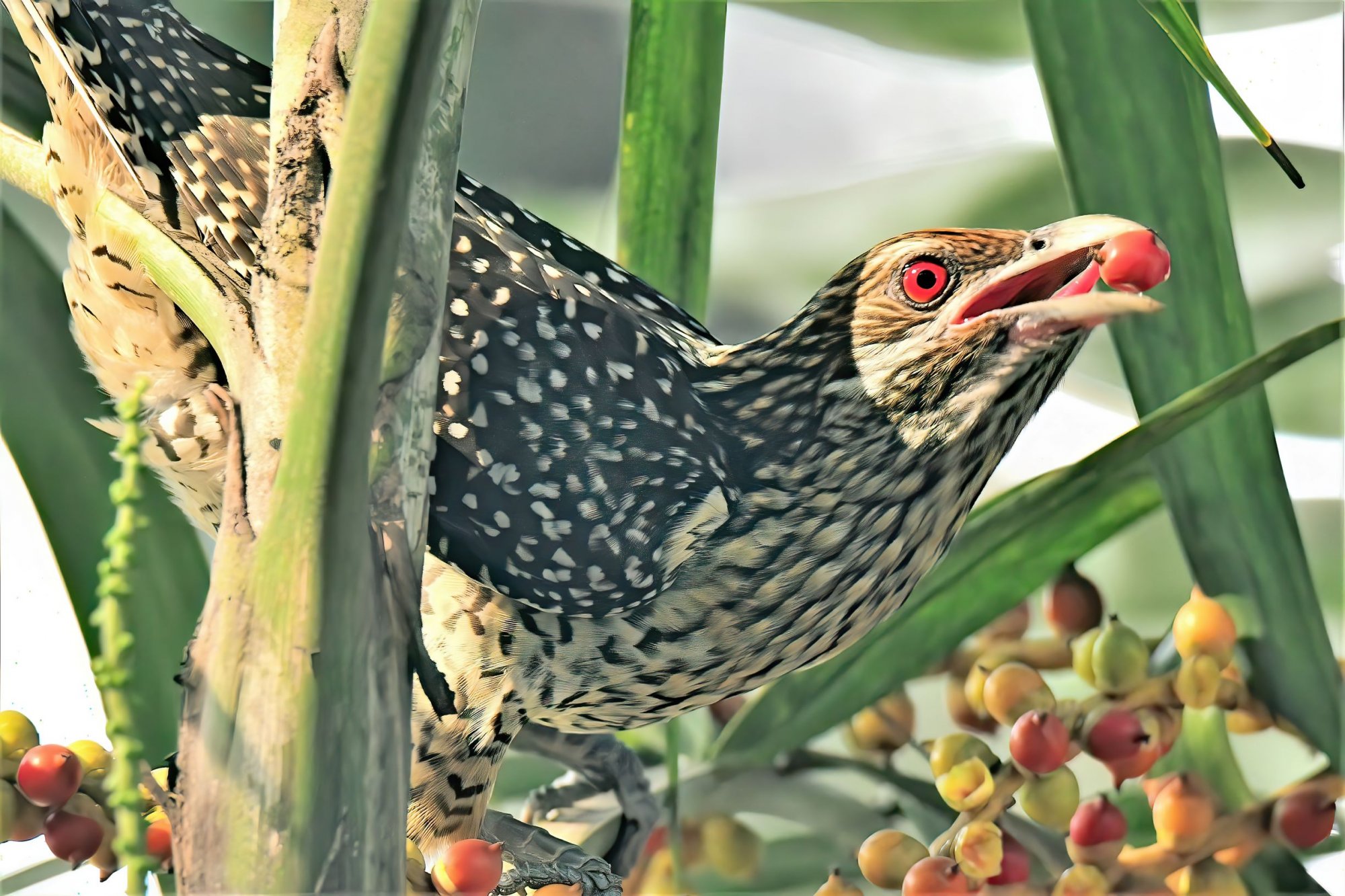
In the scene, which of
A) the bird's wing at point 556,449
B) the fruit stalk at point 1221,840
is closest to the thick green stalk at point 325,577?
the bird's wing at point 556,449

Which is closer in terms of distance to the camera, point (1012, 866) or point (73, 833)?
point (73, 833)

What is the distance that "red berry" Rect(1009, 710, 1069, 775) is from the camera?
0.64 metres

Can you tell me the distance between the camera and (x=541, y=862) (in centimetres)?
68

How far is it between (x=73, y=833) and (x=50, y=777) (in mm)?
34

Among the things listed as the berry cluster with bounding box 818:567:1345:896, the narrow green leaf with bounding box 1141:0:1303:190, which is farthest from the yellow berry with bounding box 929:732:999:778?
the narrow green leaf with bounding box 1141:0:1303:190

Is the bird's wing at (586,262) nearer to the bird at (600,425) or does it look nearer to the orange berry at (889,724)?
the bird at (600,425)

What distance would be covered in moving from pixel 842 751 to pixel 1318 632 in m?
0.31

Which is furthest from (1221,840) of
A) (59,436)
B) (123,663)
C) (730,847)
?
(59,436)

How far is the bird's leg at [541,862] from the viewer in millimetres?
657

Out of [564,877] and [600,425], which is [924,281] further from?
[564,877]

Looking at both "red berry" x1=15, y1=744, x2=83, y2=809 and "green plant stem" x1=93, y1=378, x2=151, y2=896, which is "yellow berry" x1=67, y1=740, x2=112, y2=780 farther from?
"green plant stem" x1=93, y1=378, x2=151, y2=896

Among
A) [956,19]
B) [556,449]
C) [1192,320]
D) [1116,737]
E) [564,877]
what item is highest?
[956,19]

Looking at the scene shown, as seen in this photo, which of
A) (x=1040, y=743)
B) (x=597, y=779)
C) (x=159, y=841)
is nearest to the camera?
(x=159, y=841)

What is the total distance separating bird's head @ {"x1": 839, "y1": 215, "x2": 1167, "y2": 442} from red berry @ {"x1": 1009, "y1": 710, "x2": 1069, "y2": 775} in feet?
0.64
